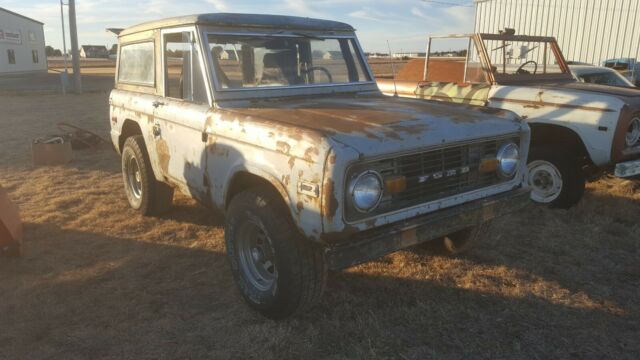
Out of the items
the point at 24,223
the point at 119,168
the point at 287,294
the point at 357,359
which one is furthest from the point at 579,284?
the point at 119,168

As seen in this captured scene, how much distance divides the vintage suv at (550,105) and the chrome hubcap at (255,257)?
9.08ft

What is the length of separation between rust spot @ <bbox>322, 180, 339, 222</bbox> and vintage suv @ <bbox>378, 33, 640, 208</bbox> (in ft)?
10.3

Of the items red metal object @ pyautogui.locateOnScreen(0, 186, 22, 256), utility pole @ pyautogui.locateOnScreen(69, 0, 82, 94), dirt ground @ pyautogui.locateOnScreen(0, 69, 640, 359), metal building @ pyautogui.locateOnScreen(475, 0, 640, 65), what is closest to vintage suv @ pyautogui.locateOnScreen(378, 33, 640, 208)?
dirt ground @ pyautogui.locateOnScreen(0, 69, 640, 359)

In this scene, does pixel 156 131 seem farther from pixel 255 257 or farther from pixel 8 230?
pixel 255 257

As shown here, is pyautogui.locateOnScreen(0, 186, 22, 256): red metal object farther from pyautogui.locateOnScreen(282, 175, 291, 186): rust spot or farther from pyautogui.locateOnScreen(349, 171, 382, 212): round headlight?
pyautogui.locateOnScreen(349, 171, 382, 212): round headlight

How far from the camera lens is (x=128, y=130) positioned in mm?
5160

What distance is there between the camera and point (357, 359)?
2777mm

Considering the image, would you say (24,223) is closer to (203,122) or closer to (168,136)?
(168,136)

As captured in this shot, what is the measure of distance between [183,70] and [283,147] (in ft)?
5.38

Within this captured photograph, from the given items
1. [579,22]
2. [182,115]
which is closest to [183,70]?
[182,115]

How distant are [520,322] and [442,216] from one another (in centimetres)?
90

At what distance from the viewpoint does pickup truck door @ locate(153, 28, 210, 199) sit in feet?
11.9

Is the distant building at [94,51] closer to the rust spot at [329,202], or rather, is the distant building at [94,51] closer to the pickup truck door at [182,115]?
the pickup truck door at [182,115]

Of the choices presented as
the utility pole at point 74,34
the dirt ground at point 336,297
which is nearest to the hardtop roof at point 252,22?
the dirt ground at point 336,297
